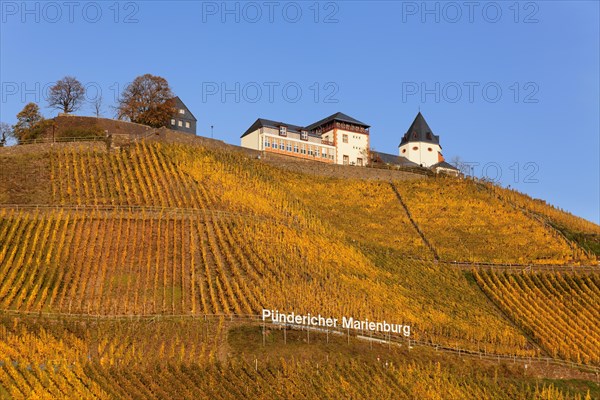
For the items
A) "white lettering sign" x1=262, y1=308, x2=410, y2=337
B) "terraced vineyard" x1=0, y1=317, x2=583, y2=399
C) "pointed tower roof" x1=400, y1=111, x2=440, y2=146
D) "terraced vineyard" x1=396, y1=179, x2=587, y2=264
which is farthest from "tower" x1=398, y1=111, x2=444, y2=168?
"terraced vineyard" x1=0, y1=317, x2=583, y2=399

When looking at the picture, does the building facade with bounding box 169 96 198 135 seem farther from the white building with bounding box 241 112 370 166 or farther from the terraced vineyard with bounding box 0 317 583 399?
the terraced vineyard with bounding box 0 317 583 399

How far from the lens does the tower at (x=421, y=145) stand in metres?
132

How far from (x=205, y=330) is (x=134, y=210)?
1951 cm

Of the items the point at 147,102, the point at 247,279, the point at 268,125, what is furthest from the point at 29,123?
the point at 247,279

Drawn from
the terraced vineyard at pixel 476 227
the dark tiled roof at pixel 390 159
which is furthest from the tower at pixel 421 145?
the terraced vineyard at pixel 476 227

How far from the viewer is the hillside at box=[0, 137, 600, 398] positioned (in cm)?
3862

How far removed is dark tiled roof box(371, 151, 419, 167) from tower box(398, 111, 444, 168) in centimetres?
580

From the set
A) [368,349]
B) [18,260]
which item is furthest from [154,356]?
[18,260]

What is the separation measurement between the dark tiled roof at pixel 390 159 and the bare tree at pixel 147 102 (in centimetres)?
3370

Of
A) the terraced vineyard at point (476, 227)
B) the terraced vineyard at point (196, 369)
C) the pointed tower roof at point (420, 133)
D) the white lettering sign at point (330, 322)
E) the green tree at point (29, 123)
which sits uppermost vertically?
the pointed tower roof at point (420, 133)

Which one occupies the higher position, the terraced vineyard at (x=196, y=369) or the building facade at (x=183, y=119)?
the building facade at (x=183, y=119)

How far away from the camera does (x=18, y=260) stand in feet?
165

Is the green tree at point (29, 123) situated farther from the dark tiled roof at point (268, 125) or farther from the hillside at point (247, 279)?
the dark tiled roof at point (268, 125)

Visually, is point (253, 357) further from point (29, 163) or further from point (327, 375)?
point (29, 163)
